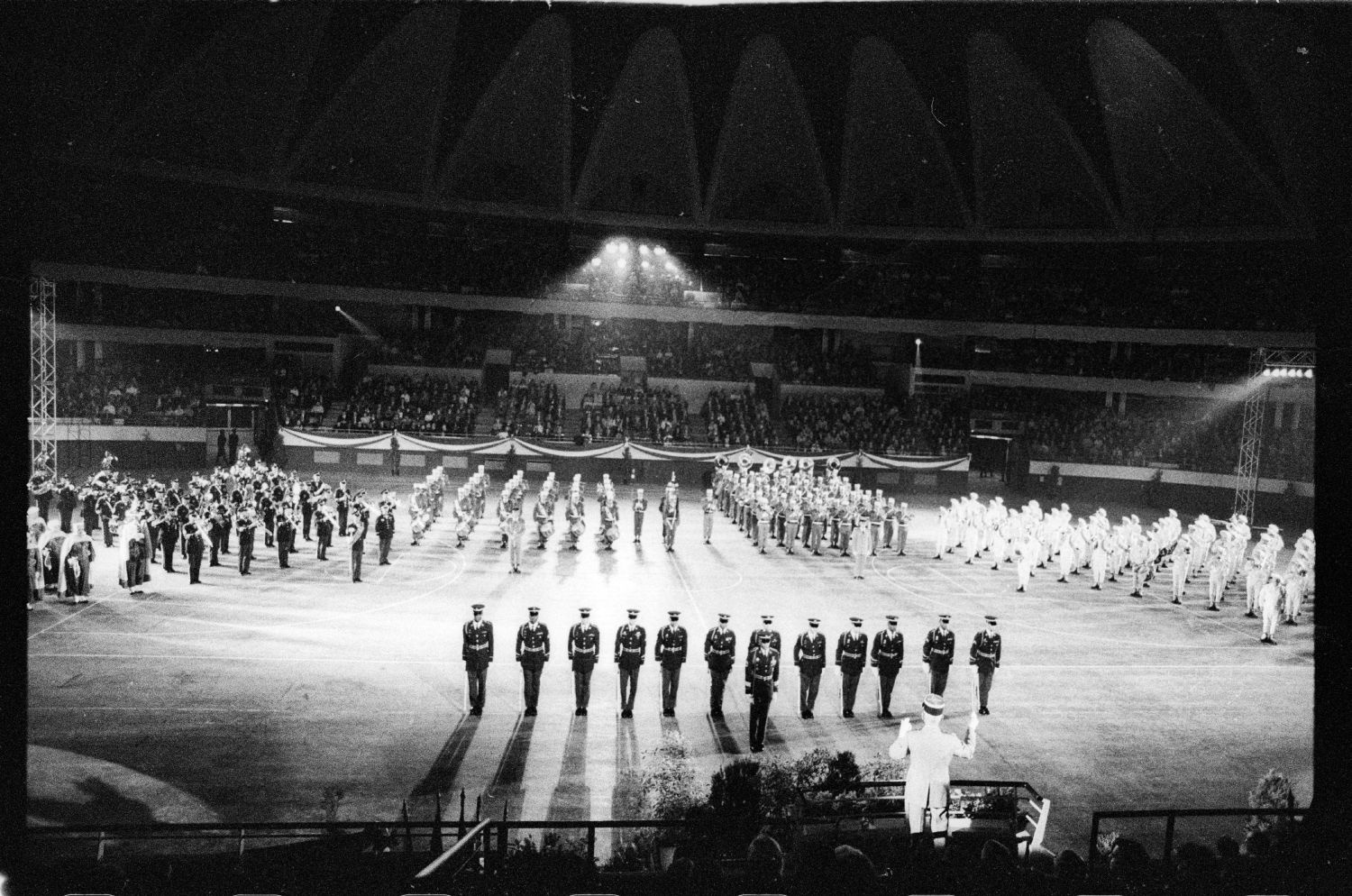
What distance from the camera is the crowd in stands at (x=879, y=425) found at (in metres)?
36.9

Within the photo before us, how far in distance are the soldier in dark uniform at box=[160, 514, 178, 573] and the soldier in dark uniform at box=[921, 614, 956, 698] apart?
50.9 feet

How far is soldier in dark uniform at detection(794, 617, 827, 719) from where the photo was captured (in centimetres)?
1188

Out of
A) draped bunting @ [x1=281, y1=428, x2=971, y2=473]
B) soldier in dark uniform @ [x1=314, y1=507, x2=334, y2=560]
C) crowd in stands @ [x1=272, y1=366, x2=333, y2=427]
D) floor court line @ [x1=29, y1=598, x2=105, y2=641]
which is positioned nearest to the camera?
floor court line @ [x1=29, y1=598, x2=105, y2=641]

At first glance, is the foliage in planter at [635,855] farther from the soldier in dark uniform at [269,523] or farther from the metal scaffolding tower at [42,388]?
the metal scaffolding tower at [42,388]

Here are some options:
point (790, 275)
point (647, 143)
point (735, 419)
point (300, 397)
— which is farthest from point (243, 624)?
point (790, 275)

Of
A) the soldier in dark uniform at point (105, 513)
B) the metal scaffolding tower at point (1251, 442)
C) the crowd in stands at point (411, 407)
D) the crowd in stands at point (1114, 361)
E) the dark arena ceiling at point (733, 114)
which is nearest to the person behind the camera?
the soldier in dark uniform at point (105, 513)

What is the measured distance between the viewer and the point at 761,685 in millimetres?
10703

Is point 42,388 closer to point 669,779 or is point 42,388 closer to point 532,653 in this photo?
point 532,653

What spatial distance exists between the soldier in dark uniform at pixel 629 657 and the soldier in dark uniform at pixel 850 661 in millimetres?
2701

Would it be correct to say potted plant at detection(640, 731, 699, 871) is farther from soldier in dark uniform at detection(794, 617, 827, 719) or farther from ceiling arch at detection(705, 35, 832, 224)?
ceiling arch at detection(705, 35, 832, 224)

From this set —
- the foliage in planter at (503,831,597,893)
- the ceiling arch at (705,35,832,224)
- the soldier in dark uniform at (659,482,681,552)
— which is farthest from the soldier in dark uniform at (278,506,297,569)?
the ceiling arch at (705,35,832,224)

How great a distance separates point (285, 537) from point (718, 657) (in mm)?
11559

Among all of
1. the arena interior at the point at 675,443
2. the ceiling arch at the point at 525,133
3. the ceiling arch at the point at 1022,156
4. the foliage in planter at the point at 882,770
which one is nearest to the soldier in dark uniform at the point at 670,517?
the arena interior at the point at 675,443

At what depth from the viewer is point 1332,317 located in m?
→ 6.75
